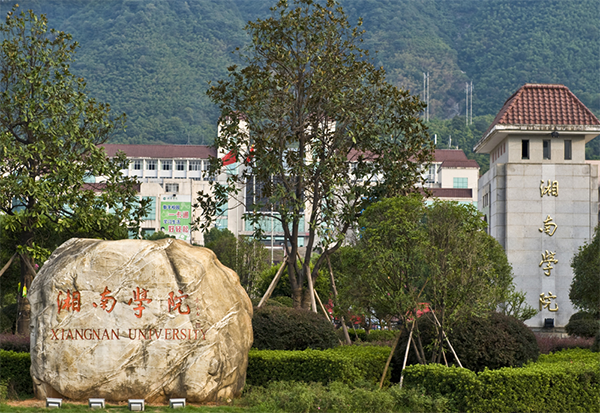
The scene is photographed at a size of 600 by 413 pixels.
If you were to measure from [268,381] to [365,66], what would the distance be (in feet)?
24.4

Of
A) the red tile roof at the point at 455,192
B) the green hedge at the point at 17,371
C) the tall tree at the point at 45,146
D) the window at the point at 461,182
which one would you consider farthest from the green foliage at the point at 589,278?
the window at the point at 461,182

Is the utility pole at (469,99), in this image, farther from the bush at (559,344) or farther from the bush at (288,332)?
the bush at (288,332)

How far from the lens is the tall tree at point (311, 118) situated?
48.2 feet

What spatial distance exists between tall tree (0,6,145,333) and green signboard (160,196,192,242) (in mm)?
53220

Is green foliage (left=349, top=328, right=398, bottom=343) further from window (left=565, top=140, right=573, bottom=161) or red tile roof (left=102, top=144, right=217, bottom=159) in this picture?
red tile roof (left=102, top=144, right=217, bottom=159)

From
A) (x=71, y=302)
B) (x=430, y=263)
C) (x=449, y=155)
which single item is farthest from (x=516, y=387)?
(x=449, y=155)

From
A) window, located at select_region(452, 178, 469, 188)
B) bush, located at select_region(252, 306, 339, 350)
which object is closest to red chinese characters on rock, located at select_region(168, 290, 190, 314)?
bush, located at select_region(252, 306, 339, 350)

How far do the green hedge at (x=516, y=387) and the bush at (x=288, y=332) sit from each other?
2.38 m

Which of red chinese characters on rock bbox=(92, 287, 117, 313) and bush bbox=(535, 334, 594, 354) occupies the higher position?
red chinese characters on rock bbox=(92, 287, 117, 313)

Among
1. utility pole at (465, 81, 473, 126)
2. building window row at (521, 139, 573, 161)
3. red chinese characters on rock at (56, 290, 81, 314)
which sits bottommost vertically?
red chinese characters on rock at (56, 290, 81, 314)

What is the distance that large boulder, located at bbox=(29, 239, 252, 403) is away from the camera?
10.2 m

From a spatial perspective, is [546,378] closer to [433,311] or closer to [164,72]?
[433,311]

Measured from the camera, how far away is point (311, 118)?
1545 centimetres

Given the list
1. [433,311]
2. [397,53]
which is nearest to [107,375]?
[433,311]
